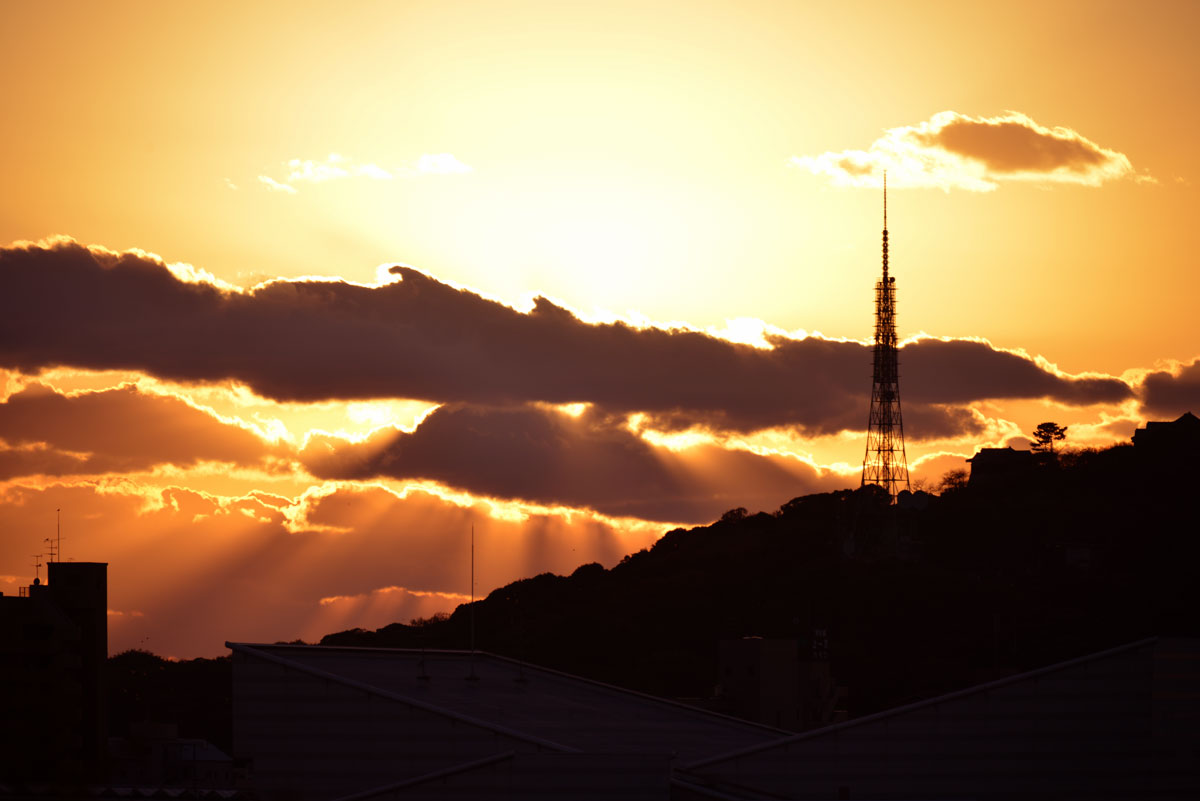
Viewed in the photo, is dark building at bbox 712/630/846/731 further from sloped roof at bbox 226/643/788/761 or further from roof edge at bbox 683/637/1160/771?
roof edge at bbox 683/637/1160/771

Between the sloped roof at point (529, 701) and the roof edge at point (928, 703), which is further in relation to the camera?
the sloped roof at point (529, 701)

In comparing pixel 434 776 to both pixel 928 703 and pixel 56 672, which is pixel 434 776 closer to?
pixel 928 703

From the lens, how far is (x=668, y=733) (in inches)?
3142

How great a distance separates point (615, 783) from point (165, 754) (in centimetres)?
8671

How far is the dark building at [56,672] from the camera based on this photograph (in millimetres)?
96250

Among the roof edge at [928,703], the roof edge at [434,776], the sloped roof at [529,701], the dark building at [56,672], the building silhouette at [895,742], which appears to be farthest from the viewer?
the dark building at [56,672]

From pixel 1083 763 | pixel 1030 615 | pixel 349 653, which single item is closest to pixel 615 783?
pixel 1083 763

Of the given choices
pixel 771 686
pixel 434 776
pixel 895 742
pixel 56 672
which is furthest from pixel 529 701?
pixel 771 686

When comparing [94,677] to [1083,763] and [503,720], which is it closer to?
[503,720]

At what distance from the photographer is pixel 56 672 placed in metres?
104

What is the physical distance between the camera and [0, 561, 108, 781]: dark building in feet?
316

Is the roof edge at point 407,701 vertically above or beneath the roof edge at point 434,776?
above

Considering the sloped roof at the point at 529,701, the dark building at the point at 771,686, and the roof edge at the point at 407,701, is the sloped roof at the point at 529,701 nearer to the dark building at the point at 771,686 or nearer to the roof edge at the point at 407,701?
the roof edge at the point at 407,701

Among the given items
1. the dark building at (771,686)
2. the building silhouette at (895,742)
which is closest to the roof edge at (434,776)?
the building silhouette at (895,742)
